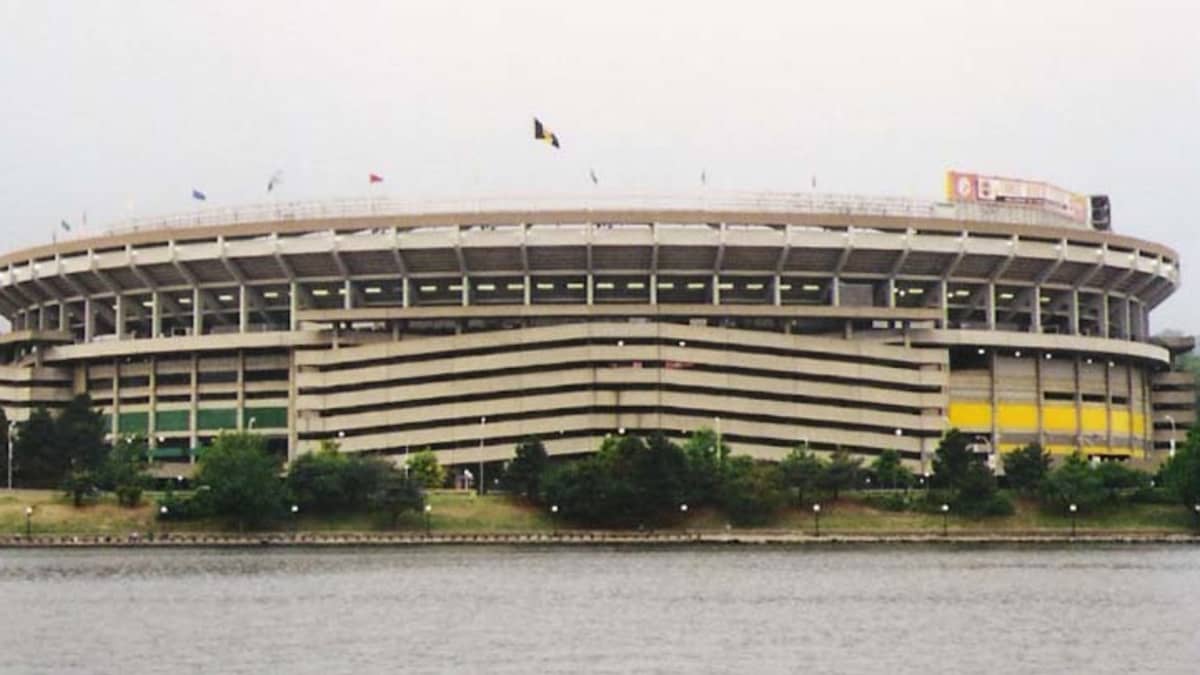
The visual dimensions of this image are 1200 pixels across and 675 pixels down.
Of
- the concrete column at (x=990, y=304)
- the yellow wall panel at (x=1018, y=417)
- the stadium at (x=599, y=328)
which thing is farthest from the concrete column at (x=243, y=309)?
the yellow wall panel at (x=1018, y=417)

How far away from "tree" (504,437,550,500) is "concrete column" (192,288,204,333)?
45445 millimetres

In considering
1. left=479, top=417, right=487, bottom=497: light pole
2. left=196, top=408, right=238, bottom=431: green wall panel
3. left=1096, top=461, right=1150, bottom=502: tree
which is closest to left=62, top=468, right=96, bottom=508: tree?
left=196, top=408, right=238, bottom=431: green wall panel

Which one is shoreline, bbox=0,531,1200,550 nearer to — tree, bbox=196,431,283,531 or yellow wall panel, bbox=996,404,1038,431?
tree, bbox=196,431,283,531

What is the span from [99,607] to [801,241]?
99196mm

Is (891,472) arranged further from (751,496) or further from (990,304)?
(990,304)

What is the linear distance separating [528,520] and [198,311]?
51.8 metres

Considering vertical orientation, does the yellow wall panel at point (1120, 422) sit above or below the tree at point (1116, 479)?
above

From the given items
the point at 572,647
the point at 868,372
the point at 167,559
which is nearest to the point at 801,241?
→ the point at 868,372

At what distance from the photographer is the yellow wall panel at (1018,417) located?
185 m

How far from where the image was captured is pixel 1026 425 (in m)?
185

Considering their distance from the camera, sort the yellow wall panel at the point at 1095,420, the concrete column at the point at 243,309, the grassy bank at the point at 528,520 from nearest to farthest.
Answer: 1. the grassy bank at the point at 528,520
2. the concrete column at the point at 243,309
3. the yellow wall panel at the point at 1095,420

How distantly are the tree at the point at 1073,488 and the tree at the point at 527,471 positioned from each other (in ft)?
120

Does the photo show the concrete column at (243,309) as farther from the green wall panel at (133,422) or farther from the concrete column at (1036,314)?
the concrete column at (1036,314)

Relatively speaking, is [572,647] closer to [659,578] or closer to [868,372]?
[659,578]
